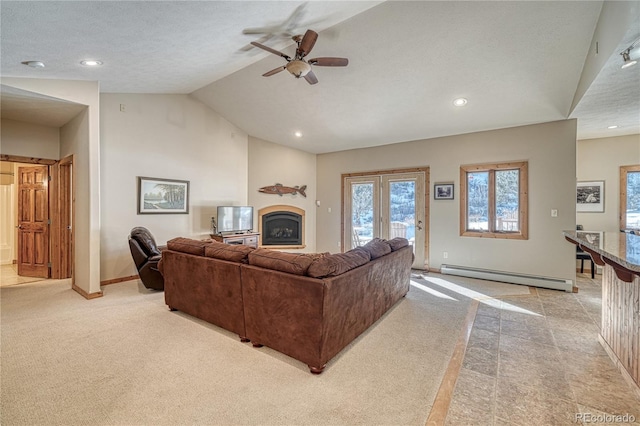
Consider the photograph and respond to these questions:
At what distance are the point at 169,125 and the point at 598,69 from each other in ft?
20.2

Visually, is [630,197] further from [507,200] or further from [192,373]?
[192,373]

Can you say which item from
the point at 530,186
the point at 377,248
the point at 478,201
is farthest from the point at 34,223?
the point at 530,186

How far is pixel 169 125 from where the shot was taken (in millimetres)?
5230

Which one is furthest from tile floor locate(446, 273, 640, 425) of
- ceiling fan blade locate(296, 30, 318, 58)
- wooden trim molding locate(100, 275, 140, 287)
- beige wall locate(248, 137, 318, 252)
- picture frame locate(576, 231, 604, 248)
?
wooden trim molding locate(100, 275, 140, 287)

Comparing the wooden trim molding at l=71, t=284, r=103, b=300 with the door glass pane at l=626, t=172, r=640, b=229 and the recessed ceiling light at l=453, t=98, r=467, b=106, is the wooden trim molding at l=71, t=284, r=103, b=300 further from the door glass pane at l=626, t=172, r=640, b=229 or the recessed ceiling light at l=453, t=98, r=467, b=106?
the door glass pane at l=626, t=172, r=640, b=229

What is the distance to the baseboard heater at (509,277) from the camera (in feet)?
14.5

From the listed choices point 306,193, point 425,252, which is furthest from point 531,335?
point 306,193

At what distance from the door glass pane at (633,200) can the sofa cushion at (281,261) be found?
22.4 ft

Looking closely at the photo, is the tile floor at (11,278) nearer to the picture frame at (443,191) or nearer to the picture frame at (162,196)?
the picture frame at (162,196)

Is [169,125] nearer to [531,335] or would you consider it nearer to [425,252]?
[425,252]

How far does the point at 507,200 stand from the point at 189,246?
5.31 m

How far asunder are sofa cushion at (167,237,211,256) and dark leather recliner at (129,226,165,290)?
92 cm

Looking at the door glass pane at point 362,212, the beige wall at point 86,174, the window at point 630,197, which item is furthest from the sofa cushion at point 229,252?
the window at point 630,197

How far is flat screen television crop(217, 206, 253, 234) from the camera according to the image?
223 inches
